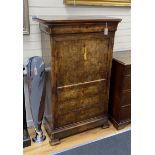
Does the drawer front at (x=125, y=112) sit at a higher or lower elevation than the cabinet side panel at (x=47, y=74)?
lower

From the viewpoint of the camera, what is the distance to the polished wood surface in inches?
81.2

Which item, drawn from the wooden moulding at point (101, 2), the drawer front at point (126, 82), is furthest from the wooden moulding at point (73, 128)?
the wooden moulding at point (101, 2)

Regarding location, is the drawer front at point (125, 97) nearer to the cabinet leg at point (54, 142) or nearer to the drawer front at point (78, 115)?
the drawer front at point (78, 115)

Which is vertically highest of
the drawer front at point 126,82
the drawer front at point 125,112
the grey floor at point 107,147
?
the drawer front at point 126,82

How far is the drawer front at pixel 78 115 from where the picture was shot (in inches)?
83.9

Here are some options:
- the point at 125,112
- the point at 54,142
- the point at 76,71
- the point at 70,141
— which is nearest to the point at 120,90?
the point at 125,112

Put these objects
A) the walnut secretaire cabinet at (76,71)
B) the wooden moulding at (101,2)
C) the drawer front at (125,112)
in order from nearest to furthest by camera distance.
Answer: the walnut secretaire cabinet at (76,71) → the wooden moulding at (101,2) → the drawer front at (125,112)

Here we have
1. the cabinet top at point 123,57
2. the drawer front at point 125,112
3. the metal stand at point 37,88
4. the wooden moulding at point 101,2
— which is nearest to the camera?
the metal stand at point 37,88

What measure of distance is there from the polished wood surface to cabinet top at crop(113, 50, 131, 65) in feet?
2.67

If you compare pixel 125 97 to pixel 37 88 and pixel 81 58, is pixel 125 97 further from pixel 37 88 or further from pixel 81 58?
pixel 37 88

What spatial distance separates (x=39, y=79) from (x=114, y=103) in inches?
37.9

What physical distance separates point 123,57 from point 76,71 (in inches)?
26.9

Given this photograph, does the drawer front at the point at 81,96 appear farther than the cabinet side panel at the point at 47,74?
Yes
